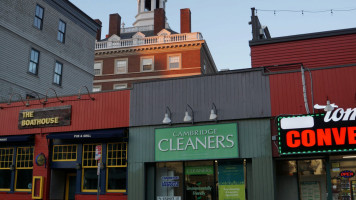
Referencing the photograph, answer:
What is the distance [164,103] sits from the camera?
56.4ft

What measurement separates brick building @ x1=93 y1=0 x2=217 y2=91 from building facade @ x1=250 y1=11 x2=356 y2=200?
100 ft

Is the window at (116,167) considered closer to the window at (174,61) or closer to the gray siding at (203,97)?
the gray siding at (203,97)

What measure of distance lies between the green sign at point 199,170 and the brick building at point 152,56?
29.7 m

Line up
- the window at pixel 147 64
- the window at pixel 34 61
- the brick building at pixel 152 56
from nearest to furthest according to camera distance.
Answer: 1. the window at pixel 34 61
2. the brick building at pixel 152 56
3. the window at pixel 147 64

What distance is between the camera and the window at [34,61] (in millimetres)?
26797

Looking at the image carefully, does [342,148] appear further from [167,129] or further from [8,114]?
[8,114]

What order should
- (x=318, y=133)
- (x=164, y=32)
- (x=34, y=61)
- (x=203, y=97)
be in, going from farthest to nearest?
(x=164, y=32)
(x=34, y=61)
(x=203, y=97)
(x=318, y=133)

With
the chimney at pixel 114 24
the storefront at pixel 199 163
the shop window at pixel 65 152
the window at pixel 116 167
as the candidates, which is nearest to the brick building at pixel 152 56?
the chimney at pixel 114 24

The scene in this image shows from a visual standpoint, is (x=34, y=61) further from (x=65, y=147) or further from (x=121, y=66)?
(x=121, y=66)

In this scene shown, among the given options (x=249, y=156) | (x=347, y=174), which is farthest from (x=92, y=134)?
(x=347, y=174)

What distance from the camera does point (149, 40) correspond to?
159 feet

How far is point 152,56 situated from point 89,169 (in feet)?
101

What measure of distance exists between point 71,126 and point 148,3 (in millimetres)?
49301

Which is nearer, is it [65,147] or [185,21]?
[65,147]
